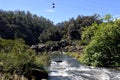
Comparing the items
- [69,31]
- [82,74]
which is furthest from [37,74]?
[69,31]

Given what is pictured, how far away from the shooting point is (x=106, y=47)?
39.2 meters

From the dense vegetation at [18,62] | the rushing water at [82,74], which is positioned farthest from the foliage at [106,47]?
the dense vegetation at [18,62]

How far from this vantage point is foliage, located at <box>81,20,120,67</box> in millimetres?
38469

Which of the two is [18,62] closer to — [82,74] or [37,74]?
[37,74]

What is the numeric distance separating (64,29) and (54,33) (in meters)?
5.91

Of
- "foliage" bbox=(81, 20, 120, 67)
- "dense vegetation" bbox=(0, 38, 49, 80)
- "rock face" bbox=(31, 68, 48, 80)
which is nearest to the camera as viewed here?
"dense vegetation" bbox=(0, 38, 49, 80)

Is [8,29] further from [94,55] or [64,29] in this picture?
[94,55]

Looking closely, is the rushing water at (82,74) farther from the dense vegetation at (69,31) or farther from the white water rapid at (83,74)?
the dense vegetation at (69,31)

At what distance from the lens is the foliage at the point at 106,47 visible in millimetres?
38469

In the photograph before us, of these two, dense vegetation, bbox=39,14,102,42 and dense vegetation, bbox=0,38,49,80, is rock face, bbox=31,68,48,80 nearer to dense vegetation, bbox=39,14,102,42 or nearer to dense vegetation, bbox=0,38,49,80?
dense vegetation, bbox=0,38,49,80

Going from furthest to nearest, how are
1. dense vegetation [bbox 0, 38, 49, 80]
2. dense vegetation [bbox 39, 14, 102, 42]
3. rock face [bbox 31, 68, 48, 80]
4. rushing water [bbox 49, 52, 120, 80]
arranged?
dense vegetation [bbox 39, 14, 102, 42] < rushing water [bbox 49, 52, 120, 80] < rock face [bbox 31, 68, 48, 80] < dense vegetation [bbox 0, 38, 49, 80]

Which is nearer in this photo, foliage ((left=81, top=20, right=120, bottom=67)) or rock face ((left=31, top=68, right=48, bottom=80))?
rock face ((left=31, top=68, right=48, bottom=80))

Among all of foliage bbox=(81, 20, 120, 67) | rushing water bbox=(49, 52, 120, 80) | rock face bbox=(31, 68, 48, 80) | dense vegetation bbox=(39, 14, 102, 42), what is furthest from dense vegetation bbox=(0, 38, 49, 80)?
dense vegetation bbox=(39, 14, 102, 42)

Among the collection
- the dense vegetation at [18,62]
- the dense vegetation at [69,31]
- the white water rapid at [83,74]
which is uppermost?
the dense vegetation at [69,31]
